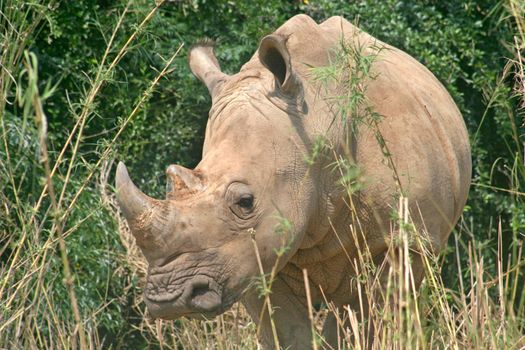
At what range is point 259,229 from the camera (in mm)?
5344

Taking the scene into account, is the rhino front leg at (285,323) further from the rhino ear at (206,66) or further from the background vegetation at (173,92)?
the background vegetation at (173,92)

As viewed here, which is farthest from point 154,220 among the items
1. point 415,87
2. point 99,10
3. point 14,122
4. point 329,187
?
point 99,10

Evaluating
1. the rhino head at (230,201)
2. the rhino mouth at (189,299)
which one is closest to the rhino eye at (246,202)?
the rhino head at (230,201)

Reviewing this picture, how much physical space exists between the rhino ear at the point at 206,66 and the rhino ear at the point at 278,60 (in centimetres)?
44

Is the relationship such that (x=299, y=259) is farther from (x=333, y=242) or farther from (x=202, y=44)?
(x=202, y=44)

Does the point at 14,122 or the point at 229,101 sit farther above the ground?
the point at 229,101

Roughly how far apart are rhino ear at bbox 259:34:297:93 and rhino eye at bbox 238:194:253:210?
22.3 inches

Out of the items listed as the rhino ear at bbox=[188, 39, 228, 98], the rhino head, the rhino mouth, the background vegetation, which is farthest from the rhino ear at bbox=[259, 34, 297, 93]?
the background vegetation

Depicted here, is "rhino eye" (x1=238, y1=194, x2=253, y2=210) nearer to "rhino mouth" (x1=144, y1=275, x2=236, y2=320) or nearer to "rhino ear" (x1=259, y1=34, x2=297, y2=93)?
"rhino mouth" (x1=144, y1=275, x2=236, y2=320)

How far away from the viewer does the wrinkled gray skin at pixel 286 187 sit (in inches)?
202

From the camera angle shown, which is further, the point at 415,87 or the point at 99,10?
the point at 99,10

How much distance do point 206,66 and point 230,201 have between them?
116 centimetres

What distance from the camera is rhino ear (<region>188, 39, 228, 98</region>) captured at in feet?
19.8

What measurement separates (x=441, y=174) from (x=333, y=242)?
64cm
